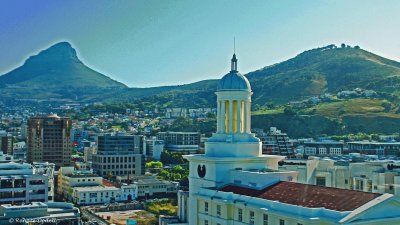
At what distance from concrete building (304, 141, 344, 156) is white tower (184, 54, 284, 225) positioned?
10133cm

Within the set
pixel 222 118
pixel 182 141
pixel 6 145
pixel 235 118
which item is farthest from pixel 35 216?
pixel 182 141

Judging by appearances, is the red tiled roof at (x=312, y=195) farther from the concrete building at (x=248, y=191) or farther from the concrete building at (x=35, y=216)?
the concrete building at (x=35, y=216)

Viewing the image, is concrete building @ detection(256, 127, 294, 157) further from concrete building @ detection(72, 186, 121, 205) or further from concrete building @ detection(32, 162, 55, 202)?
concrete building @ detection(32, 162, 55, 202)

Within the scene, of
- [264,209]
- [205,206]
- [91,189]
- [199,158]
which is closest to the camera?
[264,209]

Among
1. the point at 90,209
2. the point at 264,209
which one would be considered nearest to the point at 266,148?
the point at 90,209

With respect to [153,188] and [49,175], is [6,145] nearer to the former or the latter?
[153,188]

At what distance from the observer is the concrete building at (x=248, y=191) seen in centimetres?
2420

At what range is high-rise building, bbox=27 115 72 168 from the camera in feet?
392

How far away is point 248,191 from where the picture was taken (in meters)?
30.1

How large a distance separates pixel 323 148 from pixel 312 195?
113893 mm

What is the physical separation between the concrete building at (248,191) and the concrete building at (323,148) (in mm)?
101516

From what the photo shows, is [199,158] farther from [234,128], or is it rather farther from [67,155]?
[67,155]

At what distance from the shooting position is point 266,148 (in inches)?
4761

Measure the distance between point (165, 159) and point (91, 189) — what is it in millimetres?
55238
